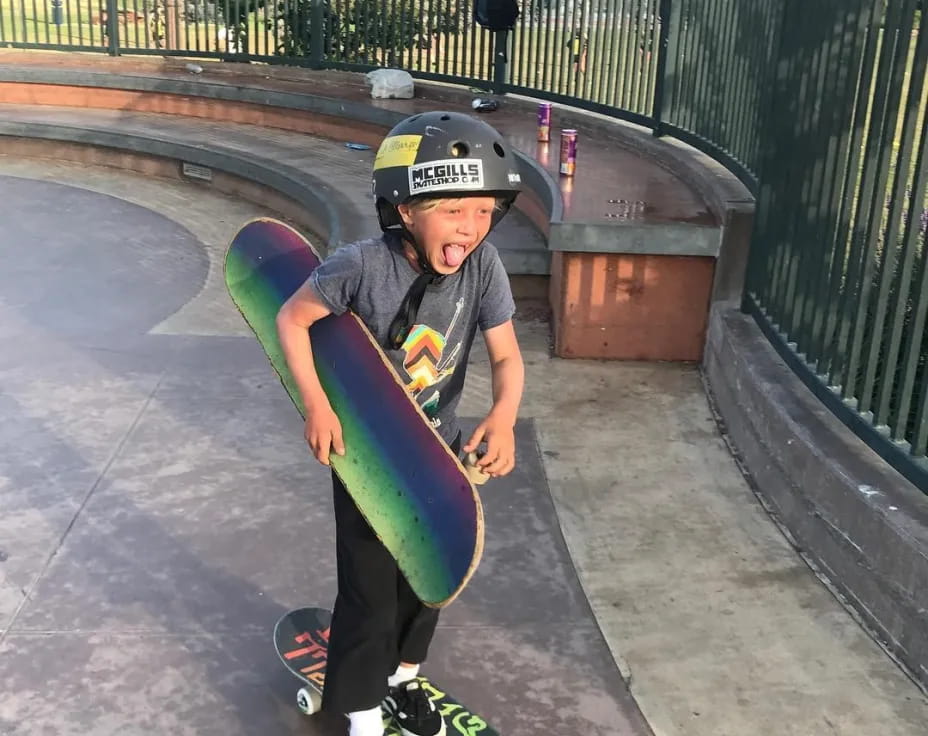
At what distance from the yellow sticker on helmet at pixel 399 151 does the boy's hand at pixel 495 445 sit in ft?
2.09

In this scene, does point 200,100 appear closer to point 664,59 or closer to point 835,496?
point 664,59

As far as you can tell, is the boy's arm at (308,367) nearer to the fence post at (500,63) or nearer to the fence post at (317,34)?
the fence post at (500,63)

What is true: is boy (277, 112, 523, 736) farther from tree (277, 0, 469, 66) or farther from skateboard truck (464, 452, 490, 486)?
tree (277, 0, 469, 66)

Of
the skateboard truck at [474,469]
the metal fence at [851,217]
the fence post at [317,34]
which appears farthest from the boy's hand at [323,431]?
the fence post at [317,34]

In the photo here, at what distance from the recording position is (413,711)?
283 centimetres

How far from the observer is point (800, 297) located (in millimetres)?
4422

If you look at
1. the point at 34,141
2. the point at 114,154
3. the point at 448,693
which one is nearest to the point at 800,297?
the point at 448,693

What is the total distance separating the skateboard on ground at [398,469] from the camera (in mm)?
2443

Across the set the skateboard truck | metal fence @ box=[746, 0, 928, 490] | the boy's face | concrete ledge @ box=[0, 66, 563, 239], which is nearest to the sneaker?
the skateboard truck

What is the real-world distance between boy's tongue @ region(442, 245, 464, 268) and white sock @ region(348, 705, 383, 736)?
44.7 inches

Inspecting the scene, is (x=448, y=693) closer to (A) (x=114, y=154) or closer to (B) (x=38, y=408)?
(B) (x=38, y=408)

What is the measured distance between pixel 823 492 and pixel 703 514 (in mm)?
551

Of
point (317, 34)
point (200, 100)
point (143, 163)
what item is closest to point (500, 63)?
point (317, 34)

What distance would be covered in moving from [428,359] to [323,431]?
318 mm
